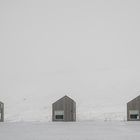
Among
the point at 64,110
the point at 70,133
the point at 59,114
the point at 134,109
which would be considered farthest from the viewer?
the point at 59,114

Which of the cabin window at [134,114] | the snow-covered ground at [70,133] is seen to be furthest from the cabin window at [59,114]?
the snow-covered ground at [70,133]

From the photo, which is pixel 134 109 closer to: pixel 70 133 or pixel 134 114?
pixel 134 114

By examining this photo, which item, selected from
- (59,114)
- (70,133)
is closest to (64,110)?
(59,114)

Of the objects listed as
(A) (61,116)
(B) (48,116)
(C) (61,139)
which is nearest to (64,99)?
(A) (61,116)

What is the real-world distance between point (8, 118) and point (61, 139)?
41.0 metres

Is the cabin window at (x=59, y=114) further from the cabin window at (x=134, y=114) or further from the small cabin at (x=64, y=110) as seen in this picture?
the cabin window at (x=134, y=114)

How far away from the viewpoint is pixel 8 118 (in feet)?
215

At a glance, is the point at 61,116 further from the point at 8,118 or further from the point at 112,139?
the point at 112,139

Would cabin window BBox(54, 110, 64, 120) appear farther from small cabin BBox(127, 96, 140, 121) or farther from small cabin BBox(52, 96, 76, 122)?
small cabin BBox(127, 96, 140, 121)

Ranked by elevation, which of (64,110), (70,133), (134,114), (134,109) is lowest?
(70,133)

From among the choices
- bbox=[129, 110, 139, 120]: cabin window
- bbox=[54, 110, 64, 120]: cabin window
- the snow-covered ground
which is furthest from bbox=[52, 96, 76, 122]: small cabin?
the snow-covered ground

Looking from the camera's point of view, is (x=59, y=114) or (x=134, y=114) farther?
(x=59, y=114)

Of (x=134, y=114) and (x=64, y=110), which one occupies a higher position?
(x=64, y=110)

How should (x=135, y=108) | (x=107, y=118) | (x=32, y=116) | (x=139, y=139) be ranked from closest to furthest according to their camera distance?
(x=139, y=139) < (x=135, y=108) < (x=107, y=118) < (x=32, y=116)
